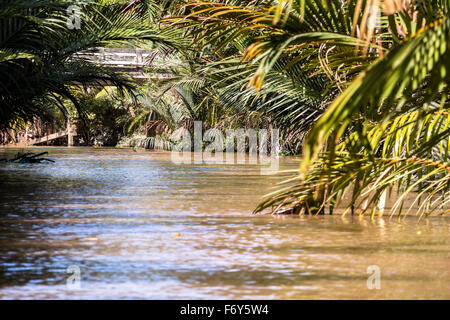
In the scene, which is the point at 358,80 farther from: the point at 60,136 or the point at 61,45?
the point at 60,136

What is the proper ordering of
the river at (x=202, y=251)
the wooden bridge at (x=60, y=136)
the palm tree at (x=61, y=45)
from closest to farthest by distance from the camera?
1. the river at (x=202, y=251)
2. the palm tree at (x=61, y=45)
3. the wooden bridge at (x=60, y=136)

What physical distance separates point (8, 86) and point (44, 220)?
5.44 metres

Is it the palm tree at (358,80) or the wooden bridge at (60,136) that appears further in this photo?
the wooden bridge at (60,136)

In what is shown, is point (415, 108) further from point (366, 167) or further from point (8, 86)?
point (8, 86)

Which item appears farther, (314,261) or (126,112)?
(126,112)

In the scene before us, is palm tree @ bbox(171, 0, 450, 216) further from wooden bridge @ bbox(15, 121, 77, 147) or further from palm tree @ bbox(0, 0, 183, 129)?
wooden bridge @ bbox(15, 121, 77, 147)

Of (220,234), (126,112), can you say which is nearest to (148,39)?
(220,234)

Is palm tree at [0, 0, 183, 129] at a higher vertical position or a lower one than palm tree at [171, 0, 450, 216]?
higher

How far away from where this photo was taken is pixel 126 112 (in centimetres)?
4275

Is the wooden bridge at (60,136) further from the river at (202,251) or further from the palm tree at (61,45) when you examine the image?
the river at (202,251)

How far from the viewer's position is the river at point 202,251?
5.27 metres

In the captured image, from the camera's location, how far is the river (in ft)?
17.3

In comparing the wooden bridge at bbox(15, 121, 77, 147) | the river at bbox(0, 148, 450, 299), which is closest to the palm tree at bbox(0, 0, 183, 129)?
the river at bbox(0, 148, 450, 299)

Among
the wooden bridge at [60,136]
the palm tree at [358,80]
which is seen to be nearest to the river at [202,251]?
the palm tree at [358,80]
